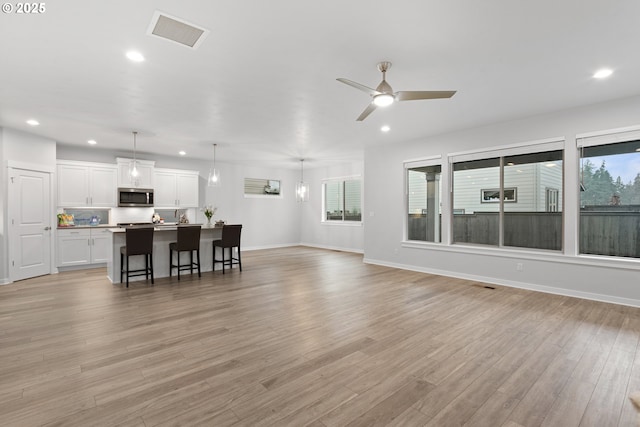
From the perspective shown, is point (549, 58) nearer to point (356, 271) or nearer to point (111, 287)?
point (356, 271)

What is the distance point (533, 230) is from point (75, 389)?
677 centimetres

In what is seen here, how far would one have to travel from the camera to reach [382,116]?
4.88 m

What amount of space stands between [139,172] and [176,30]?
5.56 metres

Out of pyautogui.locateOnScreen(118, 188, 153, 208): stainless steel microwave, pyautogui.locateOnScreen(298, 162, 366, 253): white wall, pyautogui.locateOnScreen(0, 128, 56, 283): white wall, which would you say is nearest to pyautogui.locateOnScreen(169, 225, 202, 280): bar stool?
pyautogui.locateOnScreen(118, 188, 153, 208): stainless steel microwave

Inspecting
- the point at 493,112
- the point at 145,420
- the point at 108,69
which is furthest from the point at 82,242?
the point at 493,112

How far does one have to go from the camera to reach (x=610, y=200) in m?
4.48

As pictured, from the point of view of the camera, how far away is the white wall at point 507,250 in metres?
4.19

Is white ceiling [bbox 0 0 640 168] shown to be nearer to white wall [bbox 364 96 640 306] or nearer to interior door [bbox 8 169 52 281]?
white wall [bbox 364 96 640 306]

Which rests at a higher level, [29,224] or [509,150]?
[509,150]

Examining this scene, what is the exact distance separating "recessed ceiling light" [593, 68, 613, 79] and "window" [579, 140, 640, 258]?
1.30 m

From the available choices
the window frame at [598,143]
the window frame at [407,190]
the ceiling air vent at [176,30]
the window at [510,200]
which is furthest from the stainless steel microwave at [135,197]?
the window frame at [598,143]

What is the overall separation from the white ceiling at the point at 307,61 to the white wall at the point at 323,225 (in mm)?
4430

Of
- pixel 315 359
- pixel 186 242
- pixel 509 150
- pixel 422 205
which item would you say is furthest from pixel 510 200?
pixel 186 242

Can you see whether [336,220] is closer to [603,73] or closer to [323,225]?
[323,225]
